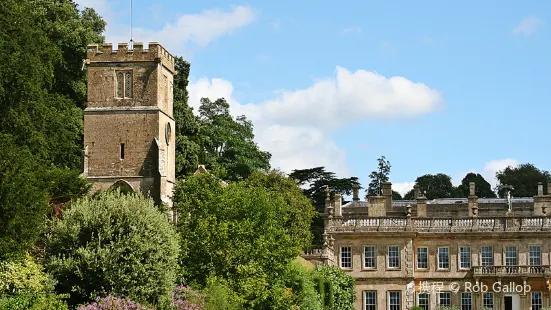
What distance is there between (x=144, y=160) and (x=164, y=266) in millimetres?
16666

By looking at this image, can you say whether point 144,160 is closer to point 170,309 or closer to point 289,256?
point 289,256

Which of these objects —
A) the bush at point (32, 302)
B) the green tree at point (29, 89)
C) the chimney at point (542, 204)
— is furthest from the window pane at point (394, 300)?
the bush at point (32, 302)

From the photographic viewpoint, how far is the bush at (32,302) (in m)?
27.1

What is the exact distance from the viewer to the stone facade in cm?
5434

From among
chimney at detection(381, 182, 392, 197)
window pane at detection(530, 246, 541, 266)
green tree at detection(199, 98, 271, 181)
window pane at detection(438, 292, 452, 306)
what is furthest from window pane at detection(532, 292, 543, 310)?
green tree at detection(199, 98, 271, 181)

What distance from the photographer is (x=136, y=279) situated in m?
30.0

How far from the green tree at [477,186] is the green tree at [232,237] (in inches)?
→ 2283

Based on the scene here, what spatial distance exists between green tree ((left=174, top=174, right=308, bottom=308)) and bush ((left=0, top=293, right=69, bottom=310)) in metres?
6.70

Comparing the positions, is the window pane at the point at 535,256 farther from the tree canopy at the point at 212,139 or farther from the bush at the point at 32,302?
the bush at the point at 32,302

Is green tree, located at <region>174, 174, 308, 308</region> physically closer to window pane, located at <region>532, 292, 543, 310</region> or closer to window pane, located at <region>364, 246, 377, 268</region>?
window pane, located at <region>364, 246, 377, 268</region>

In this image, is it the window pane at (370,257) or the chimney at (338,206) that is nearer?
the window pane at (370,257)

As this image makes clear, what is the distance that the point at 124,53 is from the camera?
4781 centimetres

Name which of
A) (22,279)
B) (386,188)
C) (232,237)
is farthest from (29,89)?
(386,188)

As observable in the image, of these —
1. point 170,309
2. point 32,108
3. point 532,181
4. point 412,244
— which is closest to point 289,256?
point 170,309
